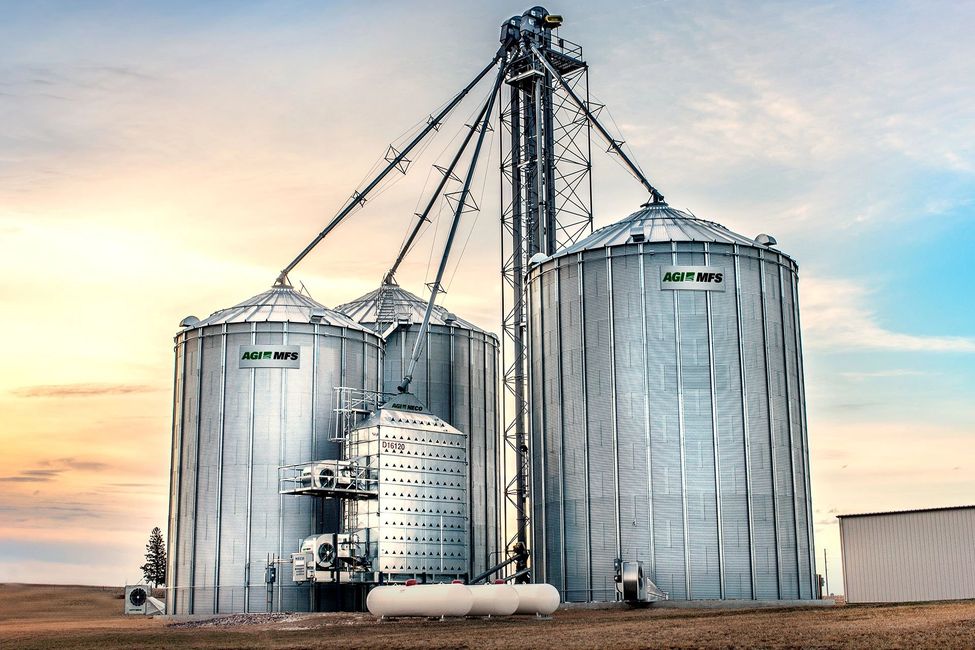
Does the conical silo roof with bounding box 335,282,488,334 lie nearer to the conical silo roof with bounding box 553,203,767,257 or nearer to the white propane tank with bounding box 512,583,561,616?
the conical silo roof with bounding box 553,203,767,257

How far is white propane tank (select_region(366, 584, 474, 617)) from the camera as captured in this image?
46438mm

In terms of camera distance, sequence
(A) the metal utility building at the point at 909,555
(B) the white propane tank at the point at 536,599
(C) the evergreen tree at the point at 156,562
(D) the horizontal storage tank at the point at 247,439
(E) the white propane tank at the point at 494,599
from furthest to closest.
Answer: (C) the evergreen tree at the point at 156,562 → (D) the horizontal storage tank at the point at 247,439 → (A) the metal utility building at the point at 909,555 → (B) the white propane tank at the point at 536,599 → (E) the white propane tank at the point at 494,599

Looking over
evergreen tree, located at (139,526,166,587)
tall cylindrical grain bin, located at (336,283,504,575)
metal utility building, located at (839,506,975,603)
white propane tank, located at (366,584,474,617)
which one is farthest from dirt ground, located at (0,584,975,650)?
evergreen tree, located at (139,526,166,587)

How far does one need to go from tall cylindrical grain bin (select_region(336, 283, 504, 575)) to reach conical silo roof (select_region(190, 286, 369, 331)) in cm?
723

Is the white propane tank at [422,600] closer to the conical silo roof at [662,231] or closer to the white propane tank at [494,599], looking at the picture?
the white propane tank at [494,599]

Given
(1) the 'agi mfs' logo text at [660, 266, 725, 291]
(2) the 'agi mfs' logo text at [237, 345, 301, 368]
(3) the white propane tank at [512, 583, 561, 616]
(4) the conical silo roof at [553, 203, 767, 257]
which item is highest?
(4) the conical silo roof at [553, 203, 767, 257]

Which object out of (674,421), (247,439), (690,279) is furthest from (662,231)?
(247,439)

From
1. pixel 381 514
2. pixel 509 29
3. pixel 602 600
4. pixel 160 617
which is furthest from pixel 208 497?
pixel 509 29

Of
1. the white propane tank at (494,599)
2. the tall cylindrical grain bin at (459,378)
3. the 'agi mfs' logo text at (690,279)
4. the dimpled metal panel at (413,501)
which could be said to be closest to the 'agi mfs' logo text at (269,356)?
the dimpled metal panel at (413,501)

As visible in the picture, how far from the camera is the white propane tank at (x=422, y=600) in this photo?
46.4 meters

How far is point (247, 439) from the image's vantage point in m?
60.3

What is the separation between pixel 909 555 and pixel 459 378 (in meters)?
29.5

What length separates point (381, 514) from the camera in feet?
184

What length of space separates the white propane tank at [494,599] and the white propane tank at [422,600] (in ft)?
1.12
